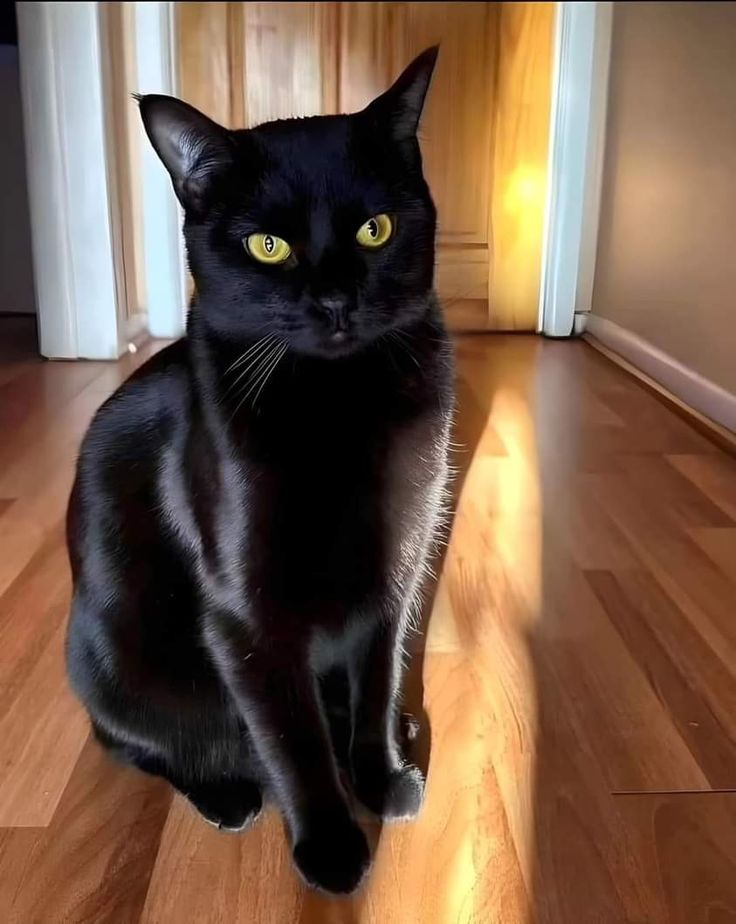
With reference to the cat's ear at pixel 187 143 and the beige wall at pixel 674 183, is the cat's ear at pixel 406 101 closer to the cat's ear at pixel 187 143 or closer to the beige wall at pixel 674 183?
the cat's ear at pixel 187 143

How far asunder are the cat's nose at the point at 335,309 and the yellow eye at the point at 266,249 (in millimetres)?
51

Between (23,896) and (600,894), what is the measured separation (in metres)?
0.42

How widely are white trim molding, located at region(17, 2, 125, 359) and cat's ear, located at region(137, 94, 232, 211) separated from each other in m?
1.71

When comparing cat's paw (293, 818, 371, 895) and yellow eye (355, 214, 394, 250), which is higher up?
yellow eye (355, 214, 394, 250)

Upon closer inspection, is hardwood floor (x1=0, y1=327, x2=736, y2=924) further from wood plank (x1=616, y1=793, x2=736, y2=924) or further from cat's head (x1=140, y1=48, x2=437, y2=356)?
cat's head (x1=140, y1=48, x2=437, y2=356)

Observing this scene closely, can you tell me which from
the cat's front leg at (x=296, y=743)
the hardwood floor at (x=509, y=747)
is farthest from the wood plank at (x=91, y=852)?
the cat's front leg at (x=296, y=743)

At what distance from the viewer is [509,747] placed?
0.86 m

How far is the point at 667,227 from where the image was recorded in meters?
2.14

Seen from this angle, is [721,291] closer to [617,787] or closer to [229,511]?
[617,787]

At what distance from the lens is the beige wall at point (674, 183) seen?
183 centimetres

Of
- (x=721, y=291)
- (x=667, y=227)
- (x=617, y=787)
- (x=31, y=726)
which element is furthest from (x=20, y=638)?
(x=667, y=227)

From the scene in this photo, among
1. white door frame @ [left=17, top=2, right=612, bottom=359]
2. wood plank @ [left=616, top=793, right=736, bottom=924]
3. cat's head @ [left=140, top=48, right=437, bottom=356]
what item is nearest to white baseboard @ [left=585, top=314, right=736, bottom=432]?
white door frame @ [left=17, top=2, right=612, bottom=359]

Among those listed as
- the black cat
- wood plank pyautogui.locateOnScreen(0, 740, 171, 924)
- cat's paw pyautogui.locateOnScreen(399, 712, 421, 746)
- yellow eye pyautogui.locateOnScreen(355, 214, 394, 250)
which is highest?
yellow eye pyautogui.locateOnScreen(355, 214, 394, 250)

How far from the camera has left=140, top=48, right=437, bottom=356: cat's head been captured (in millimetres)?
688
